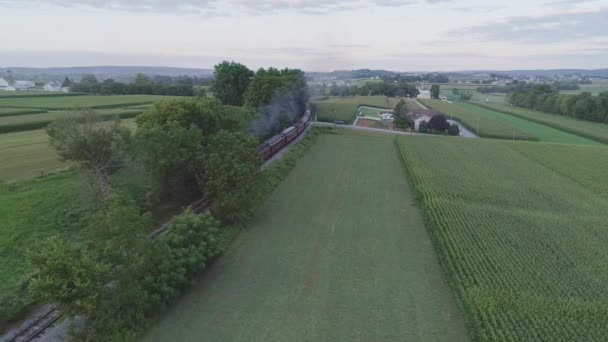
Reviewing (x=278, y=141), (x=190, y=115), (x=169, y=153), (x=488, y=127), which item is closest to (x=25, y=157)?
(x=190, y=115)

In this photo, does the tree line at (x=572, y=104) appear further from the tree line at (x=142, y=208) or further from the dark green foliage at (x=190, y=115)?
the dark green foliage at (x=190, y=115)

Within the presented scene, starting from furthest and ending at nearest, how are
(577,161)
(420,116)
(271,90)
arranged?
(420,116), (271,90), (577,161)

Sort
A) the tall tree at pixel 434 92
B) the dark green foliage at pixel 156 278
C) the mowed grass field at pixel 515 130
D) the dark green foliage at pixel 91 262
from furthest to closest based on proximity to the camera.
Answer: the tall tree at pixel 434 92 < the mowed grass field at pixel 515 130 < the dark green foliage at pixel 156 278 < the dark green foliage at pixel 91 262

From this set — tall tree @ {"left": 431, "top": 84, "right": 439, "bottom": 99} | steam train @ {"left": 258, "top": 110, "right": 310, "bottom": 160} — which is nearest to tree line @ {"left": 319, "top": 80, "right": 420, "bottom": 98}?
tall tree @ {"left": 431, "top": 84, "right": 439, "bottom": 99}

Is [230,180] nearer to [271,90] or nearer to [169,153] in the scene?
[169,153]

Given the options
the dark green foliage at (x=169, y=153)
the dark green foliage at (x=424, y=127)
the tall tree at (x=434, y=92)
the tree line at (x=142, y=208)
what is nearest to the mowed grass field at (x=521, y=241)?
the tree line at (x=142, y=208)

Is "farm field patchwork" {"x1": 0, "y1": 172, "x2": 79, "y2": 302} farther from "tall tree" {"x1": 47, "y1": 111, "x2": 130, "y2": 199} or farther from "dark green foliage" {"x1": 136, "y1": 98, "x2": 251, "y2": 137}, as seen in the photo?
"dark green foliage" {"x1": 136, "y1": 98, "x2": 251, "y2": 137}
